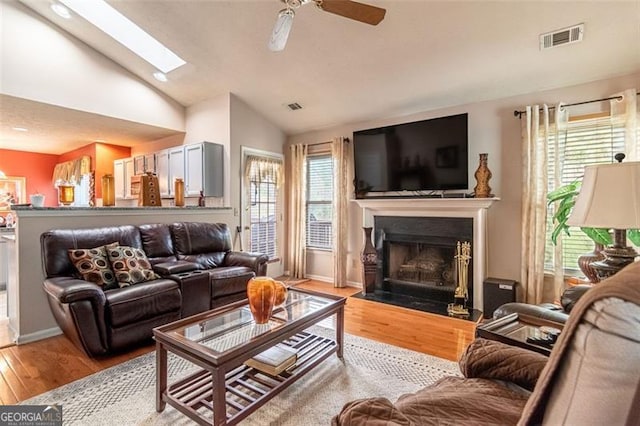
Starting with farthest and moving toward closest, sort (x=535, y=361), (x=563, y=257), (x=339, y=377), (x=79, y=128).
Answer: (x=79, y=128), (x=563, y=257), (x=339, y=377), (x=535, y=361)

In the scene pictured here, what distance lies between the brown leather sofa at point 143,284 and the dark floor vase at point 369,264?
144 cm

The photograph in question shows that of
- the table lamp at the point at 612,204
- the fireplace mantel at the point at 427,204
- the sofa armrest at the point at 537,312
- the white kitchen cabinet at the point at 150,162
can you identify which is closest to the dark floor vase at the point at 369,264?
the fireplace mantel at the point at 427,204

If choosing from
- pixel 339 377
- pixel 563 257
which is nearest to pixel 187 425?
pixel 339 377

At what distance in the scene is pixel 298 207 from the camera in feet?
17.4

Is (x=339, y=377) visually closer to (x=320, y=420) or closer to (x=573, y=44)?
(x=320, y=420)

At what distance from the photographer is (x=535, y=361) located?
1.30 meters

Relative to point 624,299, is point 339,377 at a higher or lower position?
lower

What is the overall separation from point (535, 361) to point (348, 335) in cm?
189

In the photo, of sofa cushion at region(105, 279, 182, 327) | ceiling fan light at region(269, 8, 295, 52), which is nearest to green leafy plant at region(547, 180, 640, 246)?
ceiling fan light at region(269, 8, 295, 52)

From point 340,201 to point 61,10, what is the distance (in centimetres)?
410

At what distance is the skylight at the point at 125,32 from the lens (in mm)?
3670

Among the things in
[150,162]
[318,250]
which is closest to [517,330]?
[318,250]

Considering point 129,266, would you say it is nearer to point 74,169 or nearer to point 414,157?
point 414,157

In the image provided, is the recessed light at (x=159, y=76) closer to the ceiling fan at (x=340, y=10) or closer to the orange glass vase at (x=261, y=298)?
the ceiling fan at (x=340, y=10)
